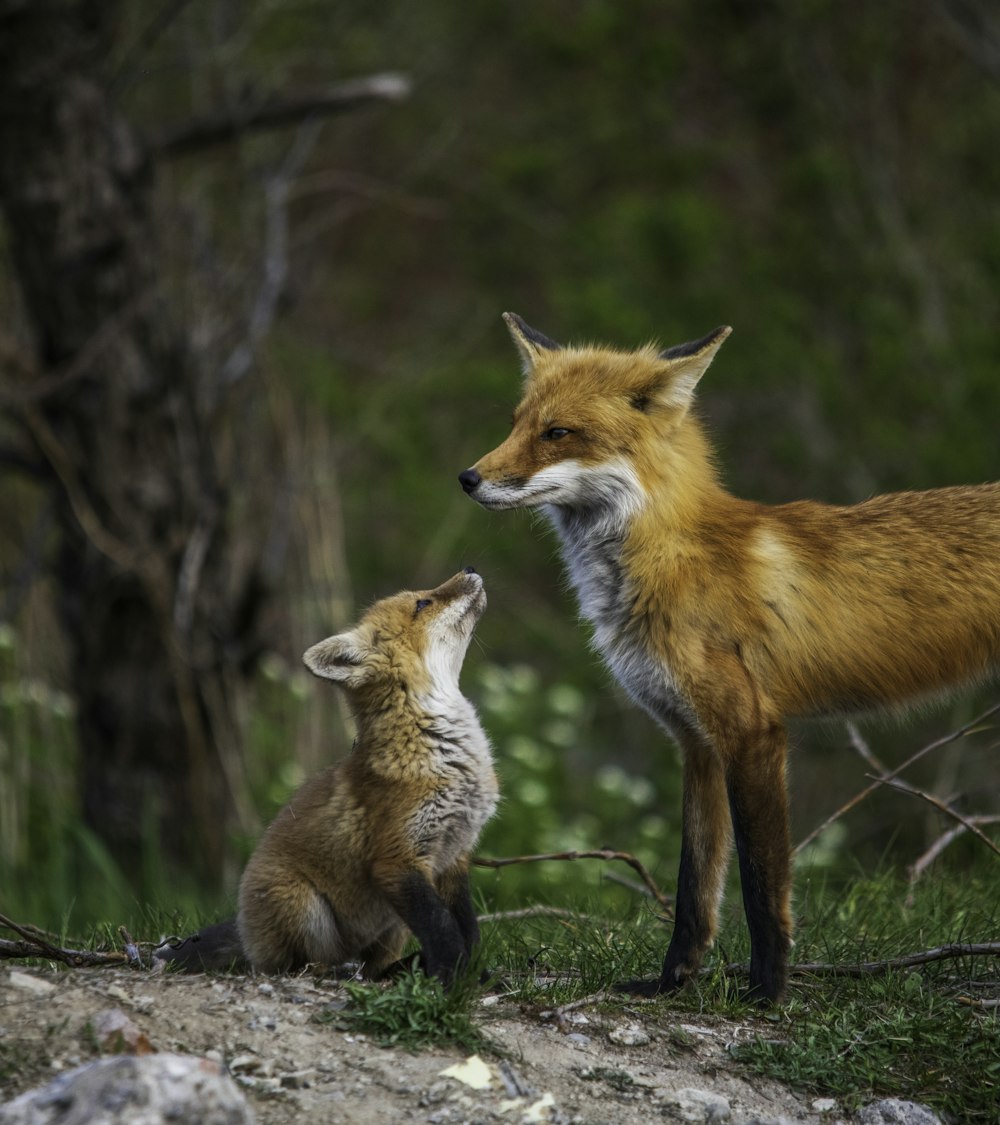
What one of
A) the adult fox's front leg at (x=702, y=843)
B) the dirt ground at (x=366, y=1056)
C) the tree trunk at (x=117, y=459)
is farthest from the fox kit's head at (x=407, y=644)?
the tree trunk at (x=117, y=459)

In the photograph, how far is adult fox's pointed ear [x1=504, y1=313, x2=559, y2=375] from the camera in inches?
203

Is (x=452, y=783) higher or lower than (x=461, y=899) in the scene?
higher

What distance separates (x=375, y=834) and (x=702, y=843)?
1.15 metres

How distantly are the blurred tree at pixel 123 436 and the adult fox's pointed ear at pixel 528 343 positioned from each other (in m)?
3.01

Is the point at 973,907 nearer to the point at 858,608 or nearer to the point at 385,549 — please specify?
the point at 858,608

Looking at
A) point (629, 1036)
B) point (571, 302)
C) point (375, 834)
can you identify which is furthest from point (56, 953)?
point (571, 302)

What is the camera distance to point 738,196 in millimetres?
14688

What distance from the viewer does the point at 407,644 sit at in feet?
14.6

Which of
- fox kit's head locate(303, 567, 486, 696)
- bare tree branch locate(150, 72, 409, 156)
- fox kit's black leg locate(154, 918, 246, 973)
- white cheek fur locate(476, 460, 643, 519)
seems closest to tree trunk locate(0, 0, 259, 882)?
bare tree branch locate(150, 72, 409, 156)

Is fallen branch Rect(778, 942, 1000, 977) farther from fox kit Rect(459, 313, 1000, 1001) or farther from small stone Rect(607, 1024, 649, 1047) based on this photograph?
small stone Rect(607, 1024, 649, 1047)

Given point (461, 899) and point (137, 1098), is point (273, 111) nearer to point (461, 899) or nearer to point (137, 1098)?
point (461, 899)

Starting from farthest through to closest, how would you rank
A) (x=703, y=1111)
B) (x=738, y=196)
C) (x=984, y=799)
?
1. (x=738, y=196)
2. (x=984, y=799)
3. (x=703, y=1111)

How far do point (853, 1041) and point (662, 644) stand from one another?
1.28m

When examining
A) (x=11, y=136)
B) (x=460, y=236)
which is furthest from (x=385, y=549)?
(x=11, y=136)
